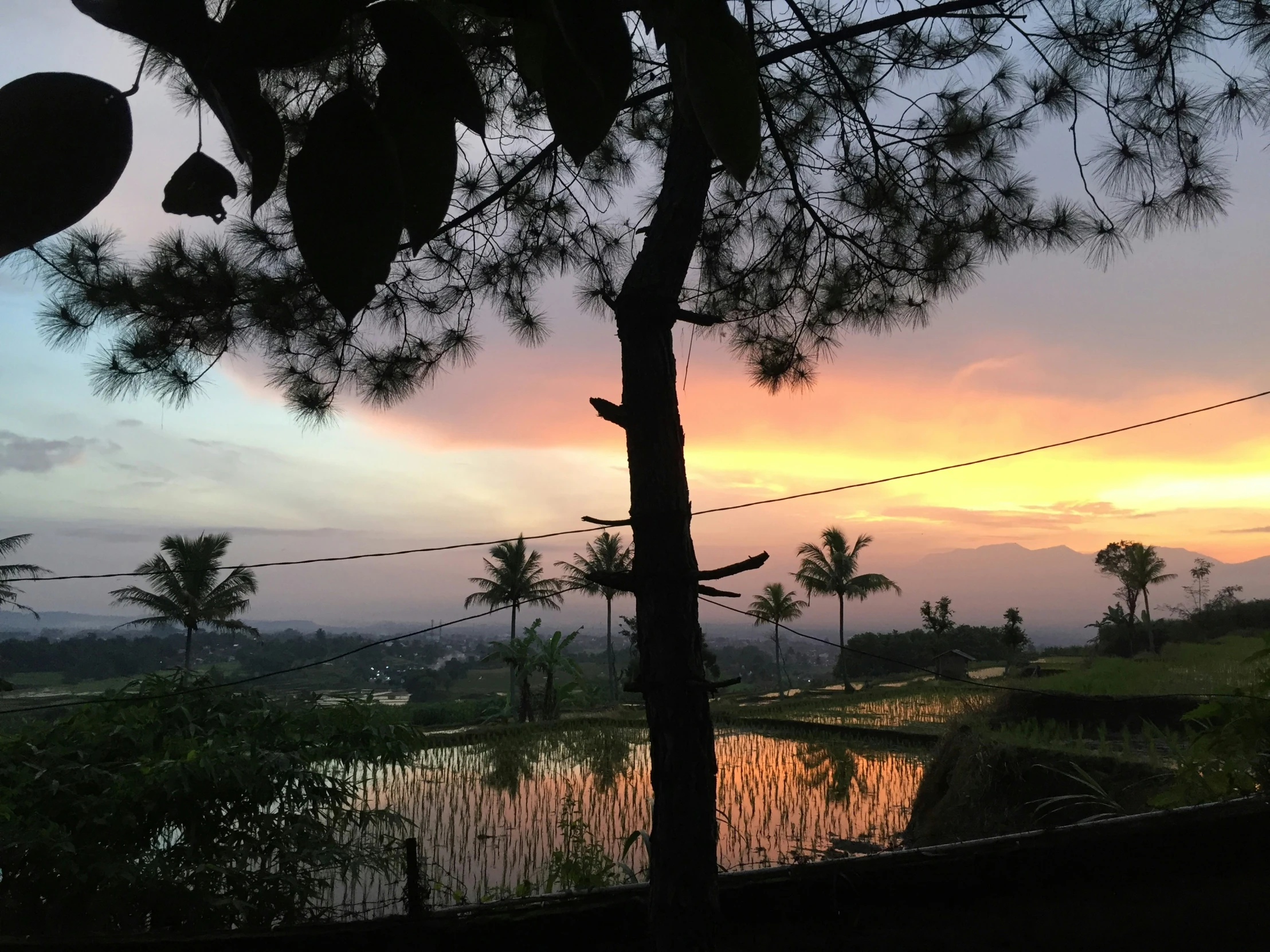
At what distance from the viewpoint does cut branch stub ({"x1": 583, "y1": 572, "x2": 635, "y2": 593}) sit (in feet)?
5.01

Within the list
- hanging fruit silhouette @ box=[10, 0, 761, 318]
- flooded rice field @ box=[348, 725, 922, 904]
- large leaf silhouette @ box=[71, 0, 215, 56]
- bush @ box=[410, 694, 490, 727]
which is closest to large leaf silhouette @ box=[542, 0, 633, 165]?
hanging fruit silhouette @ box=[10, 0, 761, 318]

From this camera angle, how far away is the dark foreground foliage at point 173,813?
2730 mm

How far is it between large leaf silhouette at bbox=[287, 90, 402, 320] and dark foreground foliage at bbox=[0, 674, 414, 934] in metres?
3.21

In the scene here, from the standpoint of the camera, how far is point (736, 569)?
156 cm

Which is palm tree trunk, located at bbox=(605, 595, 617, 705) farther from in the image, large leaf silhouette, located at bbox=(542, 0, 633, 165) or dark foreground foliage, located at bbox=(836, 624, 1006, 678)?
large leaf silhouette, located at bbox=(542, 0, 633, 165)

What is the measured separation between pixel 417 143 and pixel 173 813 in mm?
3558

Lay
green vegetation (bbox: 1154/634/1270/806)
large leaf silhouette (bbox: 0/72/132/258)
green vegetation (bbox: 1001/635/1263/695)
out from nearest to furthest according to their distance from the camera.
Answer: large leaf silhouette (bbox: 0/72/132/258), green vegetation (bbox: 1154/634/1270/806), green vegetation (bbox: 1001/635/1263/695)

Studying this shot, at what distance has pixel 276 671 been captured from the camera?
275 cm

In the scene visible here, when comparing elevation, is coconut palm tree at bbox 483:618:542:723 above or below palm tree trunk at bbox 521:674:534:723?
above

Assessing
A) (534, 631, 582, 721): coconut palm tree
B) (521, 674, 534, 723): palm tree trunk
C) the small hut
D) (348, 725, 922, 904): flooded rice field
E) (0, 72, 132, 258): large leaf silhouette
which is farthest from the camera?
the small hut

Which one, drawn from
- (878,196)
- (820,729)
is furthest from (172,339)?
(820,729)

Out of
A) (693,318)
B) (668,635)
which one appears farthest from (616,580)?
(693,318)

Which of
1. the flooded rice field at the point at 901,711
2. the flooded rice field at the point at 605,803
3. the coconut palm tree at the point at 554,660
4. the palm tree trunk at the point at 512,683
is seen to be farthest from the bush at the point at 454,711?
the flooded rice field at the point at 901,711

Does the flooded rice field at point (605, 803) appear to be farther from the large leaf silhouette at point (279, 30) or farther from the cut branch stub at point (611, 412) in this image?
the large leaf silhouette at point (279, 30)
